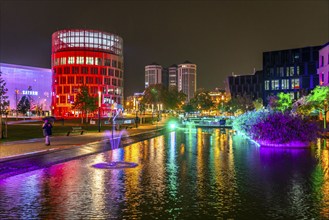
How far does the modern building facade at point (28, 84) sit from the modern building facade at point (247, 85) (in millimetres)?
80255

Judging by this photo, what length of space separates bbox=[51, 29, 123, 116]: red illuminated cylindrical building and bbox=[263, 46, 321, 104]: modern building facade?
50.5 metres

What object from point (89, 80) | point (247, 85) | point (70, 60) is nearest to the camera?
point (70, 60)

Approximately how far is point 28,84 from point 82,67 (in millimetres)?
43396

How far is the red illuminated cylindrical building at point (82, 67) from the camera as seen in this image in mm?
133250

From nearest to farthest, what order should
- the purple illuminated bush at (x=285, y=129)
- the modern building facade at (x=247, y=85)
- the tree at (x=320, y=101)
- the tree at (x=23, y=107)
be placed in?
the purple illuminated bush at (x=285, y=129) < the tree at (x=320, y=101) < the tree at (x=23, y=107) < the modern building facade at (x=247, y=85)

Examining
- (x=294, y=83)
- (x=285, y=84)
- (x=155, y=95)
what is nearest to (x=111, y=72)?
(x=155, y=95)

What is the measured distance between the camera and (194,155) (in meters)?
20.9

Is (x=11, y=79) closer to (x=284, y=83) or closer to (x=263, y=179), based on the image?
(x=284, y=83)

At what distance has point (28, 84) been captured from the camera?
6516 inches

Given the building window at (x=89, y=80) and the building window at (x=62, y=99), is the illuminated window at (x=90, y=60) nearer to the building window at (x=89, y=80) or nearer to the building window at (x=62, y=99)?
the building window at (x=89, y=80)

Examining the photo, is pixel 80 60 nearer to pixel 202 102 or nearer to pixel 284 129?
pixel 202 102

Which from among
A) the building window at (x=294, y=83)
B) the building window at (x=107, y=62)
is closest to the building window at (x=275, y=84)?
the building window at (x=294, y=83)

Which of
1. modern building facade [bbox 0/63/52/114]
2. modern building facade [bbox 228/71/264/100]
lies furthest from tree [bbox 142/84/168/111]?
modern building facade [bbox 228/71/264/100]

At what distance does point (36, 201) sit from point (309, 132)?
19790 millimetres
